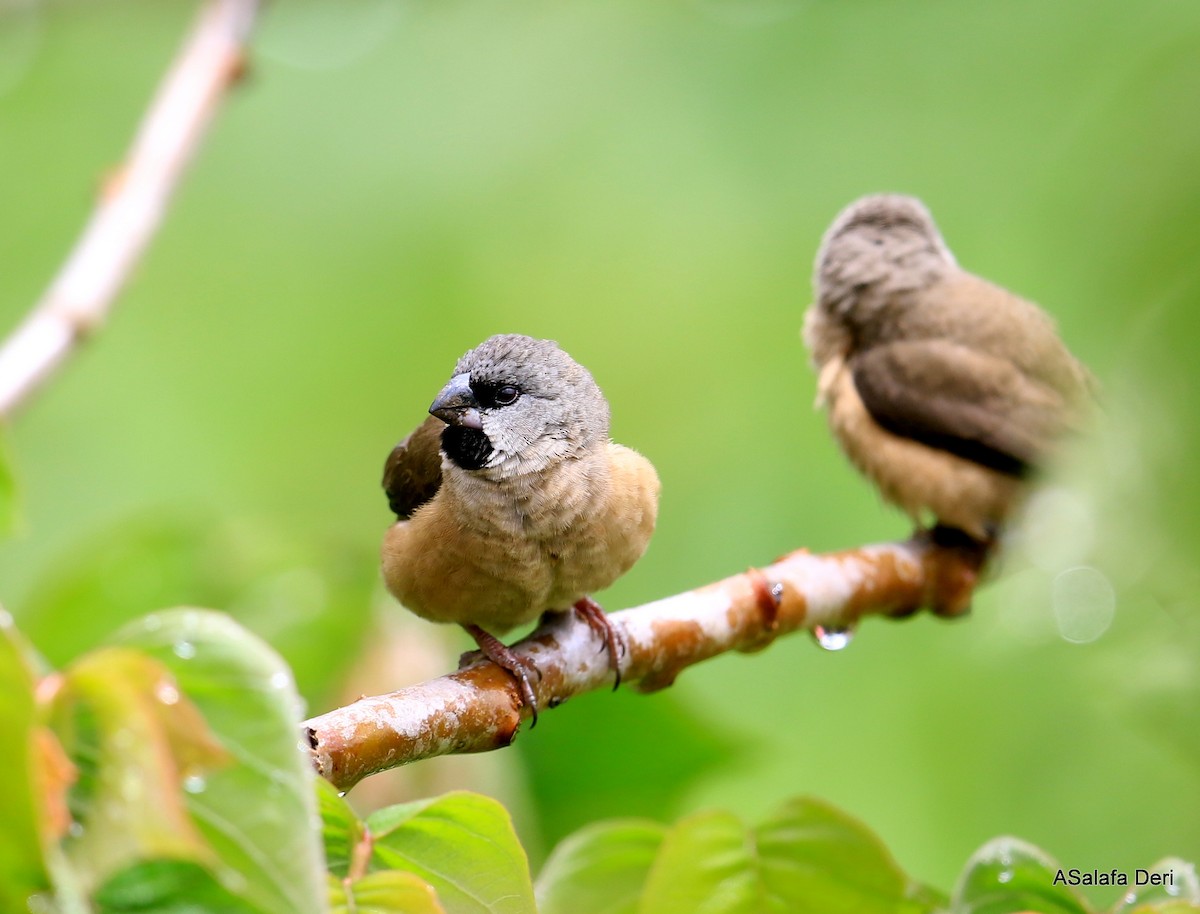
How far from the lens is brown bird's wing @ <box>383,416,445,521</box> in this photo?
251cm

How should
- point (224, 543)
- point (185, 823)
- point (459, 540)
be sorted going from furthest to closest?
point (224, 543) < point (459, 540) < point (185, 823)

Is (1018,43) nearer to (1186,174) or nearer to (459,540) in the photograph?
(459,540)

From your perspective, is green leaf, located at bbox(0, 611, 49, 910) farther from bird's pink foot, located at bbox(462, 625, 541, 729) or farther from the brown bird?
the brown bird

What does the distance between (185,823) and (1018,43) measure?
7878 mm

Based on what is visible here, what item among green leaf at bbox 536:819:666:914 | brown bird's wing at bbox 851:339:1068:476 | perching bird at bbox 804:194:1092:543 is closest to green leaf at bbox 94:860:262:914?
green leaf at bbox 536:819:666:914

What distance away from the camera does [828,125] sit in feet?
26.0

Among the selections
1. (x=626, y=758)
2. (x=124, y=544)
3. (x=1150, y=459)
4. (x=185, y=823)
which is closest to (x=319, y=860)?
(x=185, y=823)

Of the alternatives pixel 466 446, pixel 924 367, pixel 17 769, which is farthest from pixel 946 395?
pixel 17 769

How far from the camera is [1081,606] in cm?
127

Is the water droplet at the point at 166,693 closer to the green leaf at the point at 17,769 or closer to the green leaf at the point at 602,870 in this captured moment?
the green leaf at the point at 17,769

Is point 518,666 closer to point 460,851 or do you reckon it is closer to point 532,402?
point 532,402

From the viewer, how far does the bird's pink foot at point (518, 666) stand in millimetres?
2100

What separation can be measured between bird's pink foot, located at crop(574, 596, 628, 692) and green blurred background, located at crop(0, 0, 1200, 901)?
0.52 meters

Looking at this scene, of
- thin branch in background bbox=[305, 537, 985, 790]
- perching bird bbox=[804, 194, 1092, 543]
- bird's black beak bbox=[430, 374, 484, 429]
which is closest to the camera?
thin branch in background bbox=[305, 537, 985, 790]
